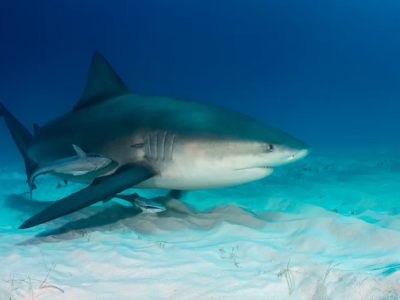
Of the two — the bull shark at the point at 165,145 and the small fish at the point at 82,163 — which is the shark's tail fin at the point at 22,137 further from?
the small fish at the point at 82,163

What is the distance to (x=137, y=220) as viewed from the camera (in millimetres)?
4027

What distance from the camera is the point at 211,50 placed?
121812 mm

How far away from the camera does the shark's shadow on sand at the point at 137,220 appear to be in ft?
11.6

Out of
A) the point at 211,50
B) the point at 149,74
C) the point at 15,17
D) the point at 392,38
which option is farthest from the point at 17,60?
the point at 392,38

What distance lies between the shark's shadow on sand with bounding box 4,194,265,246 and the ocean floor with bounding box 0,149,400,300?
0.04ft

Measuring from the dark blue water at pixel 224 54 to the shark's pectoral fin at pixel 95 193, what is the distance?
56.3 meters

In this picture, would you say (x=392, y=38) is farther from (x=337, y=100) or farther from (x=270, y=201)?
(x=270, y=201)

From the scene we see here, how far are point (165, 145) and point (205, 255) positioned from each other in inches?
53.9

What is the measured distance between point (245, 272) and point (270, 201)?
3288 mm

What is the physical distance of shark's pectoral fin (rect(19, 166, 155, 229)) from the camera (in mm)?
2791

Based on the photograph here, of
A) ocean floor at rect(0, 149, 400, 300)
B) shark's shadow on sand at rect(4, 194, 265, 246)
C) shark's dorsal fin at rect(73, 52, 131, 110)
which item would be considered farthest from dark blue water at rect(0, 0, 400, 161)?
ocean floor at rect(0, 149, 400, 300)

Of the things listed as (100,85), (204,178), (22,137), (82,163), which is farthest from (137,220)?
(22,137)

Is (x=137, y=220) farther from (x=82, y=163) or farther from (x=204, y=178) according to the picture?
(x=204, y=178)

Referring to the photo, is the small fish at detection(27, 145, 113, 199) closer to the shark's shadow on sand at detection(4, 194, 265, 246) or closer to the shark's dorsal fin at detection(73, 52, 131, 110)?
the shark's shadow on sand at detection(4, 194, 265, 246)
